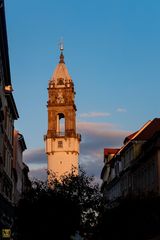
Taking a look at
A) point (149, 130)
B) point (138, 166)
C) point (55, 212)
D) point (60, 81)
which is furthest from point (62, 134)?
point (55, 212)

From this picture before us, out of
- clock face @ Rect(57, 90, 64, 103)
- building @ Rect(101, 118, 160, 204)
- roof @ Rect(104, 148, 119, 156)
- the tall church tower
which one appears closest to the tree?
building @ Rect(101, 118, 160, 204)

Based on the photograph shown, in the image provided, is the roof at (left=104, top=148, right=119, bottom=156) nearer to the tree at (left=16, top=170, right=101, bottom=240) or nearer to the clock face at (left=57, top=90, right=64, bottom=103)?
the clock face at (left=57, top=90, right=64, bottom=103)

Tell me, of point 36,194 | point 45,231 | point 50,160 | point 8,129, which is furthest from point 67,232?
point 50,160

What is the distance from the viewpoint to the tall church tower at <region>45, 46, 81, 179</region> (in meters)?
116

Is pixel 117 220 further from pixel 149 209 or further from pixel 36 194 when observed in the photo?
pixel 36 194

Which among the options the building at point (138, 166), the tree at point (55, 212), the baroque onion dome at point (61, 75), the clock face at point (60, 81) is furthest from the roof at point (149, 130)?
the baroque onion dome at point (61, 75)

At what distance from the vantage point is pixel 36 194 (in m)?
48.2

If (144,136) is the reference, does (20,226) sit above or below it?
below

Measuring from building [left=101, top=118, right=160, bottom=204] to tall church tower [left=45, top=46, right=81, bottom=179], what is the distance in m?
31.8

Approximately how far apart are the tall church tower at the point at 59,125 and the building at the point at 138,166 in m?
31.8

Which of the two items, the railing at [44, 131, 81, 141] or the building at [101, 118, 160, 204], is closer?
the building at [101, 118, 160, 204]

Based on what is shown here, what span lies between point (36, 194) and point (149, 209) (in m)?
13.5

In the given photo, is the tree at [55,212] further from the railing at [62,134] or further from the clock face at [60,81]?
the clock face at [60,81]

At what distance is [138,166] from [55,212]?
18.0 m
